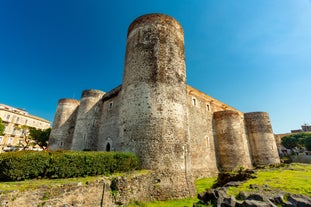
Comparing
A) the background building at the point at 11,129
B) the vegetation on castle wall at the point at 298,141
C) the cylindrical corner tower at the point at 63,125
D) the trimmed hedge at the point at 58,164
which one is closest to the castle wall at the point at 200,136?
the trimmed hedge at the point at 58,164

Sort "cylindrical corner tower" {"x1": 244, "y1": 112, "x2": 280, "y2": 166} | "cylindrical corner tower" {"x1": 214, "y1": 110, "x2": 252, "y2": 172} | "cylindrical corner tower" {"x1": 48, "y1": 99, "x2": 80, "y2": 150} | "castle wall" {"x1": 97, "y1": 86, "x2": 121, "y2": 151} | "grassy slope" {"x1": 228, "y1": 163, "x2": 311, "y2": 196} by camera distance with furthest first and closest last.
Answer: "cylindrical corner tower" {"x1": 244, "y1": 112, "x2": 280, "y2": 166}, "cylindrical corner tower" {"x1": 48, "y1": 99, "x2": 80, "y2": 150}, "cylindrical corner tower" {"x1": 214, "y1": 110, "x2": 252, "y2": 172}, "castle wall" {"x1": 97, "y1": 86, "x2": 121, "y2": 151}, "grassy slope" {"x1": 228, "y1": 163, "x2": 311, "y2": 196}

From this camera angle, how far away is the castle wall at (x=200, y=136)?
56.8 ft

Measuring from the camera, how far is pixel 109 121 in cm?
1859

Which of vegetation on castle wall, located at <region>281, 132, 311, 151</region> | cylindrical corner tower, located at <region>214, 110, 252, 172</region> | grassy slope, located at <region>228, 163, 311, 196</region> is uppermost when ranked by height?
vegetation on castle wall, located at <region>281, 132, 311, 151</region>

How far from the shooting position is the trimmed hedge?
561 centimetres

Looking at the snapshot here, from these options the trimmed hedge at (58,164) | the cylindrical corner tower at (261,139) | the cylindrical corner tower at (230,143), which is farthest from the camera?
the cylindrical corner tower at (261,139)

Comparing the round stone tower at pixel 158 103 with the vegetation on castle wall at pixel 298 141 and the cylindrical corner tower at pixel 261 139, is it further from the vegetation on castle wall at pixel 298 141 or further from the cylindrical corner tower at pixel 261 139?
the vegetation on castle wall at pixel 298 141

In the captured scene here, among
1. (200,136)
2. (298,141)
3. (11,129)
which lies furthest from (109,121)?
(298,141)

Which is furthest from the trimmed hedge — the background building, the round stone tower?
the background building

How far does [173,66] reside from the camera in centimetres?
1202

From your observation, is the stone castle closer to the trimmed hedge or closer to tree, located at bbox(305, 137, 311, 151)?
the trimmed hedge

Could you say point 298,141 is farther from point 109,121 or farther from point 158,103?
point 158,103

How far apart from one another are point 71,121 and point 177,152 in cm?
2143

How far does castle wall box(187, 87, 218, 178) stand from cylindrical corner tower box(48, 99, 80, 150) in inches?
738
